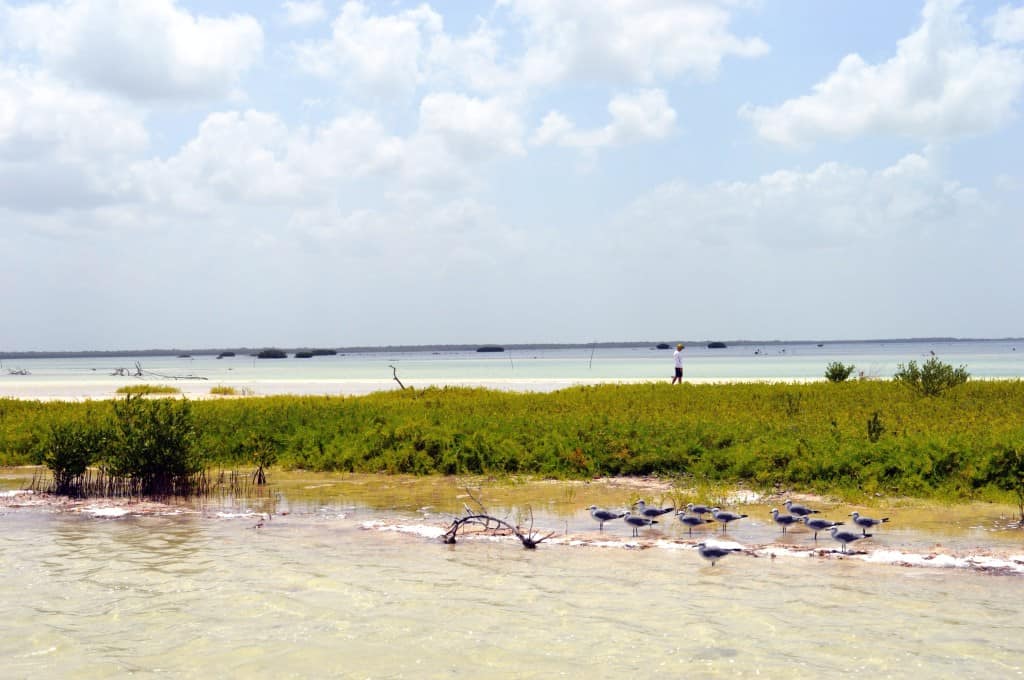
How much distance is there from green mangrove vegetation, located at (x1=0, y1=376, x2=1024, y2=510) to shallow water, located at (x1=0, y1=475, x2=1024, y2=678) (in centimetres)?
258

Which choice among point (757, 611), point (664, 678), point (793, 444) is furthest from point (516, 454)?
point (664, 678)

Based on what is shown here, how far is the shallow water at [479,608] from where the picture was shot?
22.7 feet

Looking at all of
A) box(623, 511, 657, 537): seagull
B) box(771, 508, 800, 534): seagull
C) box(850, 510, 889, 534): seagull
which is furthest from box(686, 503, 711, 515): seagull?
box(850, 510, 889, 534): seagull

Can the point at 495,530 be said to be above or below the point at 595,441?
below

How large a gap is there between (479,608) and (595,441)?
30.2ft

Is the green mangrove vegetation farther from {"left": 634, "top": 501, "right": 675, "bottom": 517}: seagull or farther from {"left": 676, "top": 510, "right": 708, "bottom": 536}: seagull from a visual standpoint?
{"left": 634, "top": 501, "right": 675, "bottom": 517}: seagull

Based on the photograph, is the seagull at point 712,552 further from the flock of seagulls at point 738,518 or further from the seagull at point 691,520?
the seagull at point 691,520

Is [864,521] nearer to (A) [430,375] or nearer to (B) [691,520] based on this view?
(B) [691,520]

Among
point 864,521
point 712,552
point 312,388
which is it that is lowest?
point 712,552

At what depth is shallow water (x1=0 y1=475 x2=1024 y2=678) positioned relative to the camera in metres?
6.92

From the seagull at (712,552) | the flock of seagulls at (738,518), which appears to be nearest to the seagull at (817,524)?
the flock of seagulls at (738,518)

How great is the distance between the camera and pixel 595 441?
1725cm

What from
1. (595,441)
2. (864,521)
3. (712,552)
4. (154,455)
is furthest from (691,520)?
(154,455)

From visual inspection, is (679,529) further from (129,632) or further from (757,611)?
(129,632)
